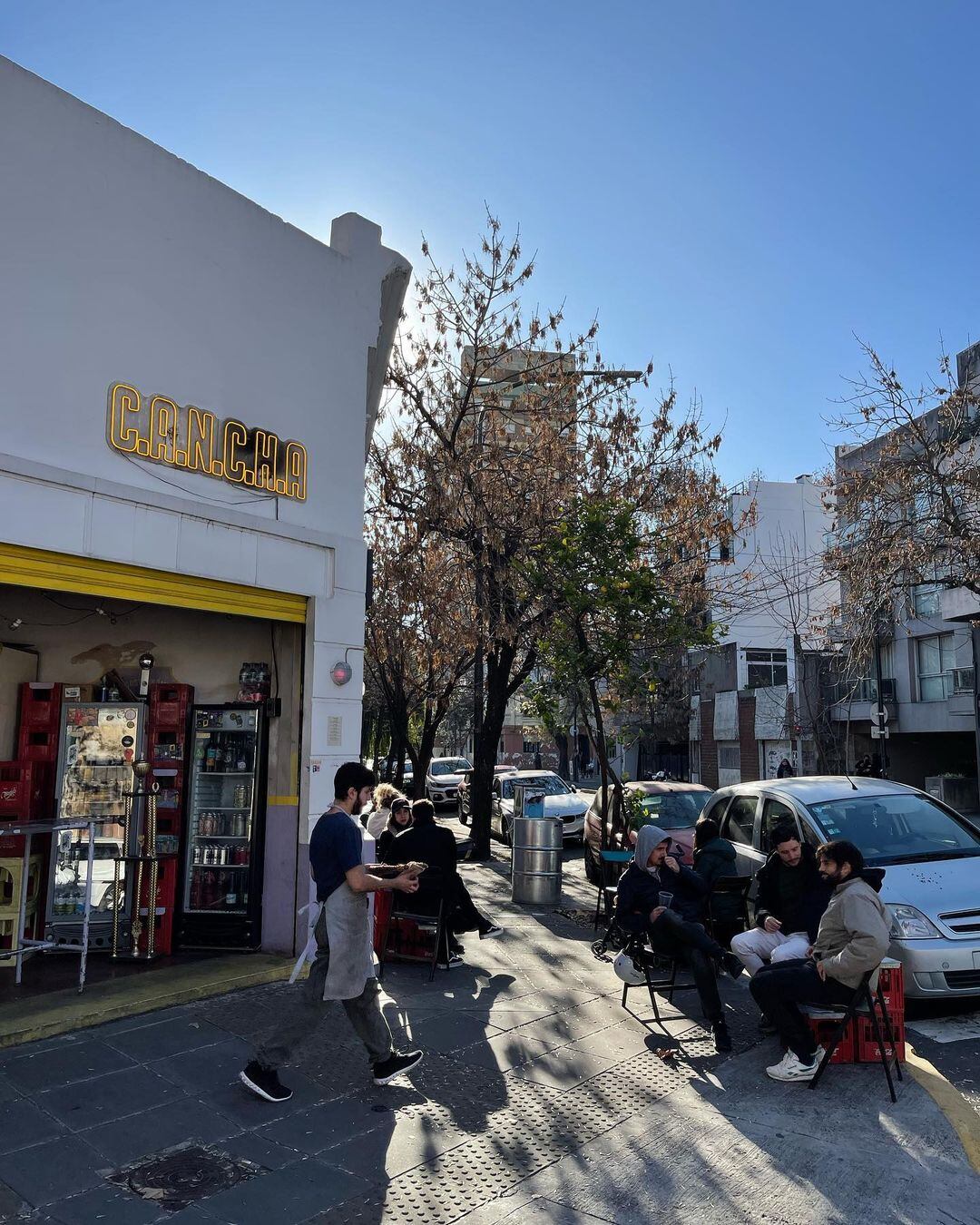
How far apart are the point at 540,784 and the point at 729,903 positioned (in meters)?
13.7

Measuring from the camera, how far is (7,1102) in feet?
16.4

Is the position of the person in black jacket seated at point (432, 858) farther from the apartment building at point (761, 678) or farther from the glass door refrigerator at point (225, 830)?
the apartment building at point (761, 678)

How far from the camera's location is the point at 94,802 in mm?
8688

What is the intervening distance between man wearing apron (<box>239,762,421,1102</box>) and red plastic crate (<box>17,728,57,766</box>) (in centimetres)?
427

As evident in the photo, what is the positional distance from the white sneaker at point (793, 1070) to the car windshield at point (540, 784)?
1414cm

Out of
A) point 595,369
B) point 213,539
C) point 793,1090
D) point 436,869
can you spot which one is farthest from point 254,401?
point 595,369

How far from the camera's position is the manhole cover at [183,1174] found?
4.13 m

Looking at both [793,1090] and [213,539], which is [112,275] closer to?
[213,539]

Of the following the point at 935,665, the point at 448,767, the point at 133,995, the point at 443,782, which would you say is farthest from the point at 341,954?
the point at 448,767

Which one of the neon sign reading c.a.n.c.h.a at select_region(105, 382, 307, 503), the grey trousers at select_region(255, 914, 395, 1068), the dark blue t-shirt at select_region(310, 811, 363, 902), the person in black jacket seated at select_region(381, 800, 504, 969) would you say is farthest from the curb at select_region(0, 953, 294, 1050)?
the neon sign reading c.a.n.c.h.a at select_region(105, 382, 307, 503)

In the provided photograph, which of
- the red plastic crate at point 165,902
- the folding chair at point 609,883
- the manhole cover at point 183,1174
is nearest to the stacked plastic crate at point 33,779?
the red plastic crate at point 165,902

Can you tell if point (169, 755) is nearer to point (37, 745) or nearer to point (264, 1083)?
point (37, 745)

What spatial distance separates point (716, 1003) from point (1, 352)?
20.8 feet

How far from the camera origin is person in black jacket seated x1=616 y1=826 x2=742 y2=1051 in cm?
654
